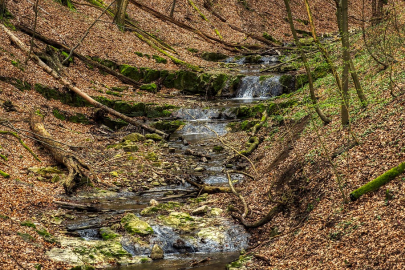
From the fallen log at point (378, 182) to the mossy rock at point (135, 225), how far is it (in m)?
4.79

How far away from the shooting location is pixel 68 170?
12.2m

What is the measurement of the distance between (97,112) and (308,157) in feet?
37.2

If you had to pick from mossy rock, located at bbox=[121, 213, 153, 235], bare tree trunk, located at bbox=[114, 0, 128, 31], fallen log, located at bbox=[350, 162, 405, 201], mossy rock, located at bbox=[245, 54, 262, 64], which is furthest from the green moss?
fallen log, located at bbox=[350, 162, 405, 201]

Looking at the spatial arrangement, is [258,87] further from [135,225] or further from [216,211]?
[135,225]

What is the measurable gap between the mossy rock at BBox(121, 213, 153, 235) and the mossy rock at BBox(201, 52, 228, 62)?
1914cm

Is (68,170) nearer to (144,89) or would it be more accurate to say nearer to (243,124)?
(243,124)

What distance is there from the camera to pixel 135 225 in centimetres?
917

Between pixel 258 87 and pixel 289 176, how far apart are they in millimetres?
13377

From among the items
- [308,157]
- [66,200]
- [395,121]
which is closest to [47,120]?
[66,200]

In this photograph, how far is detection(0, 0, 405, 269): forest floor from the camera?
640 cm

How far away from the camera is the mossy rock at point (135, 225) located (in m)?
9.03

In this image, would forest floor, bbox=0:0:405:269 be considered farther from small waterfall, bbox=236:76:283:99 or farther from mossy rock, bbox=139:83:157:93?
small waterfall, bbox=236:76:283:99

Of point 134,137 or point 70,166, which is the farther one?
point 134,137

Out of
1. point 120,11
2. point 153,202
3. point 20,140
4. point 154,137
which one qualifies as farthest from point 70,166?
point 120,11
